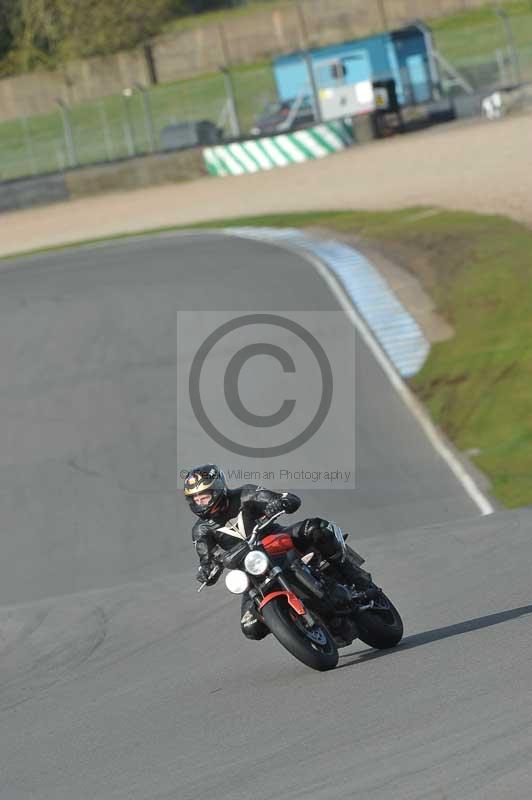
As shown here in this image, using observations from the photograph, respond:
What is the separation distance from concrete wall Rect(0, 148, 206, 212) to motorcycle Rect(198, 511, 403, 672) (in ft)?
111

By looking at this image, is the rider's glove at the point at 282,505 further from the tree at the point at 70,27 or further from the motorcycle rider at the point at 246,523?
the tree at the point at 70,27

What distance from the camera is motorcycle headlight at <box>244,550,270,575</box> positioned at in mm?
7035

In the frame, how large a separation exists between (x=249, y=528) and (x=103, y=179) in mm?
34692

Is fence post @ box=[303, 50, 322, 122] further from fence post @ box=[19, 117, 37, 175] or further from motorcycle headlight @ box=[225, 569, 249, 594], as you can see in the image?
motorcycle headlight @ box=[225, 569, 249, 594]

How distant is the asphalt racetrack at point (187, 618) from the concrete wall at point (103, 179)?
58.7 feet

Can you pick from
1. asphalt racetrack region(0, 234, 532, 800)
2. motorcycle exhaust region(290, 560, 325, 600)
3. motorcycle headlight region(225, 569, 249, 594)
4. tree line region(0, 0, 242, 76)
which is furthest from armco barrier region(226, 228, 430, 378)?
tree line region(0, 0, 242, 76)

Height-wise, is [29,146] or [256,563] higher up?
[29,146]

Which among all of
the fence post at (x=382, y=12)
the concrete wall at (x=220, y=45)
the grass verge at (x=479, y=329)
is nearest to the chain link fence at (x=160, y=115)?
the concrete wall at (x=220, y=45)

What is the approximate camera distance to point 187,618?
10320mm

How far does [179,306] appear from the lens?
22531 mm

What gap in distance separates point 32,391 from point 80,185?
22.7m

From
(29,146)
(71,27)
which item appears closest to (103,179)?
(29,146)

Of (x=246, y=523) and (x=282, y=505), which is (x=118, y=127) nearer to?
(x=246, y=523)

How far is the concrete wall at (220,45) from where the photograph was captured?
6366 centimetres
